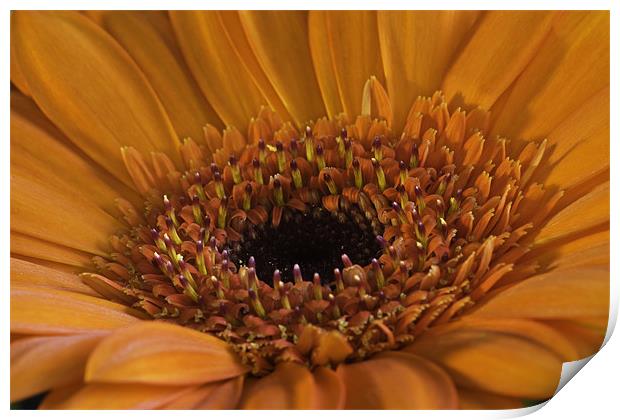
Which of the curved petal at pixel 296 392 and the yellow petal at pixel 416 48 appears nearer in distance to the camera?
the curved petal at pixel 296 392

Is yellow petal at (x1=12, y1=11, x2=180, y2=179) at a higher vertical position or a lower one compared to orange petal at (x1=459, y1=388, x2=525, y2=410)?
higher

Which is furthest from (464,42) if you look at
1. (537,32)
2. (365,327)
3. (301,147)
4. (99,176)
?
(99,176)

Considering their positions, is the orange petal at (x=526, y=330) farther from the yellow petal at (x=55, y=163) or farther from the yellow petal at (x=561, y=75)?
the yellow petal at (x=55, y=163)

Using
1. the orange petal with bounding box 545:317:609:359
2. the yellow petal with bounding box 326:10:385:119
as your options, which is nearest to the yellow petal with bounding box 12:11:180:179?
the yellow petal with bounding box 326:10:385:119

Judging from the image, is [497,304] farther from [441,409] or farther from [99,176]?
[99,176]

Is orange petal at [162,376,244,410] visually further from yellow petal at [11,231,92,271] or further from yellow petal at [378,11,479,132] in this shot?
yellow petal at [378,11,479,132]

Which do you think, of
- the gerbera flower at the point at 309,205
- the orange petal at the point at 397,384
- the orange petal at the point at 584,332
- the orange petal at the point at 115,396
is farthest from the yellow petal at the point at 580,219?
the orange petal at the point at 115,396
